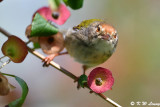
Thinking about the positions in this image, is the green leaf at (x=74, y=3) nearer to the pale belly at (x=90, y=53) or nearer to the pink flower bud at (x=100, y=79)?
the pink flower bud at (x=100, y=79)

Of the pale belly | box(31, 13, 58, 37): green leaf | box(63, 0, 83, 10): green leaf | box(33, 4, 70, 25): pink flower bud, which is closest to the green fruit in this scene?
box(31, 13, 58, 37): green leaf

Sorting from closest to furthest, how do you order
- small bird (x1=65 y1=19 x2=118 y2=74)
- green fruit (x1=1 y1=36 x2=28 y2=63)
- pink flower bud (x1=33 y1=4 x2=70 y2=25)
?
1. green fruit (x1=1 y1=36 x2=28 y2=63)
2. pink flower bud (x1=33 y1=4 x2=70 y2=25)
3. small bird (x1=65 y1=19 x2=118 y2=74)

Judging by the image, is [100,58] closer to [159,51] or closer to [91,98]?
[91,98]

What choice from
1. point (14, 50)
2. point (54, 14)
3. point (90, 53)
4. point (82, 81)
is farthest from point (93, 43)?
point (14, 50)

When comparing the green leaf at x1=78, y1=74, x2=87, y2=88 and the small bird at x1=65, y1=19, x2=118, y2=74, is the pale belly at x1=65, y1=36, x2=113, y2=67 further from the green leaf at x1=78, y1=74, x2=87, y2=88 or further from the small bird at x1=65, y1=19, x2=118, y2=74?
the green leaf at x1=78, y1=74, x2=87, y2=88

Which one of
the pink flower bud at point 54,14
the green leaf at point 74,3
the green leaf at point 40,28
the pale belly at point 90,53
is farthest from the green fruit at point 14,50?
the pale belly at point 90,53

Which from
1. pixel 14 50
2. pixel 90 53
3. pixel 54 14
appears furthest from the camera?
pixel 90 53

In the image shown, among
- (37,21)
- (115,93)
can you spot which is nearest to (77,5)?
(37,21)

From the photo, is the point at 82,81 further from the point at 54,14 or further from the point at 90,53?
the point at 90,53

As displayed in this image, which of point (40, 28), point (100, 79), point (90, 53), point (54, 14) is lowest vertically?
point (100, 79)
